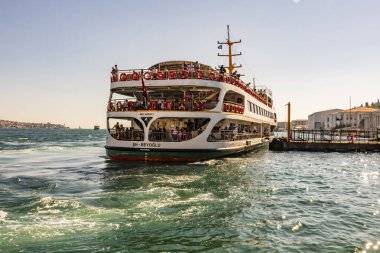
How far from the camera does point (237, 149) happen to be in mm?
24922

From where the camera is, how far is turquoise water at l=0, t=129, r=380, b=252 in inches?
284

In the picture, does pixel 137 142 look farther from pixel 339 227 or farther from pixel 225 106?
pixel 339 227

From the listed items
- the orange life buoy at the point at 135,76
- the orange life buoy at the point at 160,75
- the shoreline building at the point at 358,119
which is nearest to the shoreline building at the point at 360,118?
the shoreline building at the point at 358,119

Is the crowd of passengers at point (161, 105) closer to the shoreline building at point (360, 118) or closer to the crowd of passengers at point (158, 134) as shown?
the crowd of passengers at point (158, 134)

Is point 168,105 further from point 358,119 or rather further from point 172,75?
point 358,119

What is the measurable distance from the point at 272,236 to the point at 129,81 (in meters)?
16.7

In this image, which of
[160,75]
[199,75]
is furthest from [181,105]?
[160,75]

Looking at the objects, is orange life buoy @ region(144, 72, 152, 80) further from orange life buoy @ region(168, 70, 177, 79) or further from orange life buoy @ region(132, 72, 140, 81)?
orange life buoy @ region(168, 70, 177, 79)

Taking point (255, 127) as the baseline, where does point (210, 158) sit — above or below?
below

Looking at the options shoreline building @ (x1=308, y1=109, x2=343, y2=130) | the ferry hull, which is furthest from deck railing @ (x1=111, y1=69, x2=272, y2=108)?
shoreline building @ (x1=308, y1=109, x2=343, y2=130)

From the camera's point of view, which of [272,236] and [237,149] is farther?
[237,149]

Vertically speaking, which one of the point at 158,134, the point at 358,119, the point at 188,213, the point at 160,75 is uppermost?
the point at 160,75

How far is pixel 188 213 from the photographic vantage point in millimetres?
9406

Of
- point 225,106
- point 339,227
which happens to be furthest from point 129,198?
point 225,106
